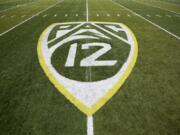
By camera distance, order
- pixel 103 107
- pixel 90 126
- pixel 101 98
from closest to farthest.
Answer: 1. pixel 90 126
2. pixel 103 107
3. pixel 101 98

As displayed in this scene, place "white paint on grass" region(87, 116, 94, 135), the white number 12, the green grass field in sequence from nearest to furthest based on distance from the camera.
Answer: "white paint on grass" region(87, 116, 94, 135) < the green grass field < the white number 12

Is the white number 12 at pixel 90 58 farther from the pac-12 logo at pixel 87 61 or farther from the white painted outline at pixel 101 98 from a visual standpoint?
the white painted outline at pixel 101 98

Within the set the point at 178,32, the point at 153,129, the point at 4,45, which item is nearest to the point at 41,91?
the point at 153,129

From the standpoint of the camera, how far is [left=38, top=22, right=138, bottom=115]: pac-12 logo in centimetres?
547

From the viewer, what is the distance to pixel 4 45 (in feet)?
31.3

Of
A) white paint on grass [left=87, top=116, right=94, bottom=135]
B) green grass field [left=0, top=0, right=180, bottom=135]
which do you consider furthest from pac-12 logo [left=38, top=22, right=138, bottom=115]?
white paint on grass [left=87, top=116, right=94, bottom=135]

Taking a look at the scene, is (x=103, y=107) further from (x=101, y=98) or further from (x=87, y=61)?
(x=87, y=61)

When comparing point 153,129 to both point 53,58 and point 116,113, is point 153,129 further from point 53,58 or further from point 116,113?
point 53,58

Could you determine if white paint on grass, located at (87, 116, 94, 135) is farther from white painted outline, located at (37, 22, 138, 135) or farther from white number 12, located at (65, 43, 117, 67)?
white number 12, located at (65, 43, 117, 67)

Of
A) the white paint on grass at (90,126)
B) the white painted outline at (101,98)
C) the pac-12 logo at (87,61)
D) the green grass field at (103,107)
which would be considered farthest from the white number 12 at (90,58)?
the white paint on grass at (90,126)

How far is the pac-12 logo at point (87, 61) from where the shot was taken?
5.47 metres

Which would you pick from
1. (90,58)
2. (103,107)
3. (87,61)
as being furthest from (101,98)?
(90,58)

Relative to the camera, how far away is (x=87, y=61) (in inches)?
295

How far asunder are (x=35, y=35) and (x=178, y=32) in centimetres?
870
